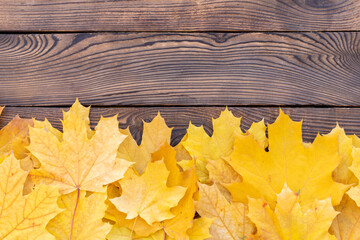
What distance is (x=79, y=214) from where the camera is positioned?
0.66m

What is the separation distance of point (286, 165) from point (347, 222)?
0.20m

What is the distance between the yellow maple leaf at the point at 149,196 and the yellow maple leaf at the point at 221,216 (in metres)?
0.07

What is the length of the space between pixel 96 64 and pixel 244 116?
1.56ft

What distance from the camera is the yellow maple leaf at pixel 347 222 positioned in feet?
2.25

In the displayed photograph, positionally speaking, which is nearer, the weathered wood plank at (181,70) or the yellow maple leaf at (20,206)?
the yellow maple leaf at (20,206)

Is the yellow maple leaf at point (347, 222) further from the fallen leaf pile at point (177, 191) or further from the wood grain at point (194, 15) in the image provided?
the wood grain at point (194, 15)

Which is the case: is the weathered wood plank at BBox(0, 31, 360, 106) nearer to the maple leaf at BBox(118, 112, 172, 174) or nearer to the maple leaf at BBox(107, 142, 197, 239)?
the maple leaf at BBox(118, 112, 172, 174)

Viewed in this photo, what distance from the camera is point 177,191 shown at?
25.9 inches

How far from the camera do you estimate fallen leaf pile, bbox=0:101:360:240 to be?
0.63m

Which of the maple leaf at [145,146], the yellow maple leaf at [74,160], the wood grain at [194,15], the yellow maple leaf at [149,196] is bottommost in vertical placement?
the yellow maple leaf at [149,196]

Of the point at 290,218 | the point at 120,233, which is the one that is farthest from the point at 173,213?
the point at 290,218

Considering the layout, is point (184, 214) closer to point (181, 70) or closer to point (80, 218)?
point (80, 218)

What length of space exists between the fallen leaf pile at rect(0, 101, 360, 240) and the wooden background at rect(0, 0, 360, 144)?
0.56 feet

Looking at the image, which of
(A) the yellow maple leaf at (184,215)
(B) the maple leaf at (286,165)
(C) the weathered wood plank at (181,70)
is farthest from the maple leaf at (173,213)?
(C) the weathered wood plank at (181,70)
